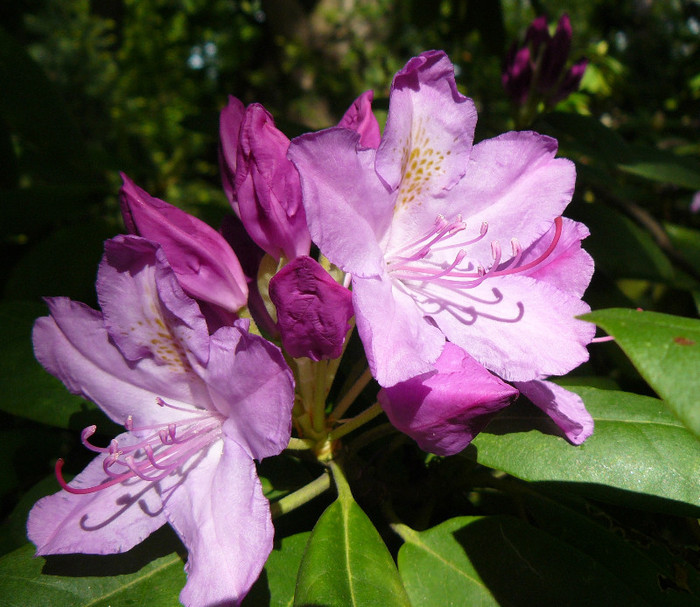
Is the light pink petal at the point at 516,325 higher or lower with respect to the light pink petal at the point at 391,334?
lower

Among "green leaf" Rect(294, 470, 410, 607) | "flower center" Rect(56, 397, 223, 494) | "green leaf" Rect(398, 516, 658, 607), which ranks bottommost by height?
"green leaf" Rect(398, 516, 658, 607)

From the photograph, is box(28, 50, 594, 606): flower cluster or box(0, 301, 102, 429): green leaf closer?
box(28, 50, 594, 606): flower cluster

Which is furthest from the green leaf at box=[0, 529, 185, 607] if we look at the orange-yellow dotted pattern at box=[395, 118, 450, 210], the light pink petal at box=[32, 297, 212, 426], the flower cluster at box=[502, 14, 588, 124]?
the flower cluster at box=[502, 14, 588, 124]

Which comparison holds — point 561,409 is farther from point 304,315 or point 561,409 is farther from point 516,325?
point 304,315

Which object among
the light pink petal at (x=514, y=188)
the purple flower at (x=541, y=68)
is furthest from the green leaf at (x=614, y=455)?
the purple flower at (x=541, y=68)

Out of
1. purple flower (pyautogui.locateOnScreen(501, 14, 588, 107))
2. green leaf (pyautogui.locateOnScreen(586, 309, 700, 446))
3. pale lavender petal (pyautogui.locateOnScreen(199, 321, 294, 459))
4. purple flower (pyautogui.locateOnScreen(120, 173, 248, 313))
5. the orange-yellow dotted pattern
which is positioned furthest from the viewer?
purple flower (pyautogui.locateOnScreen(501, 14, 588, 107))

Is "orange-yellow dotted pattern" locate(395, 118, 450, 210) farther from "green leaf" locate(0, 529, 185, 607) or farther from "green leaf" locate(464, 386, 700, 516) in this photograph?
"green leaf" locate(0, 529, 185, 607)

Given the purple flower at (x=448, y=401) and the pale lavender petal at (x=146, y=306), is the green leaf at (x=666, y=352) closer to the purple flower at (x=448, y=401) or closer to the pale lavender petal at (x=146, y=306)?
the purple flower at (x=448, y=401)

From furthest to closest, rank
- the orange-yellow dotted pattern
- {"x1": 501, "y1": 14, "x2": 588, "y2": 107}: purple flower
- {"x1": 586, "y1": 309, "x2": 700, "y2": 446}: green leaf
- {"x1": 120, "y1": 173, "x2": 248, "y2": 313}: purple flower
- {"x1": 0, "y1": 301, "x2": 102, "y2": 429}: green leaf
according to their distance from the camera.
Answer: {"x1": 501, "y1": 14, "x2": 588, "y2": 107}: purple flower → {"x1": 0, "y1": 301, "x2": 102, "y2": 429}: green leaf → the orange-yellow dotted pattern → {"x1": 120, "y1": 173, "x2": 248, "y2": 313}: purple flower → {"x1": 586, "y1": 309, "x2": 700, "y2": 446}: green leaf
